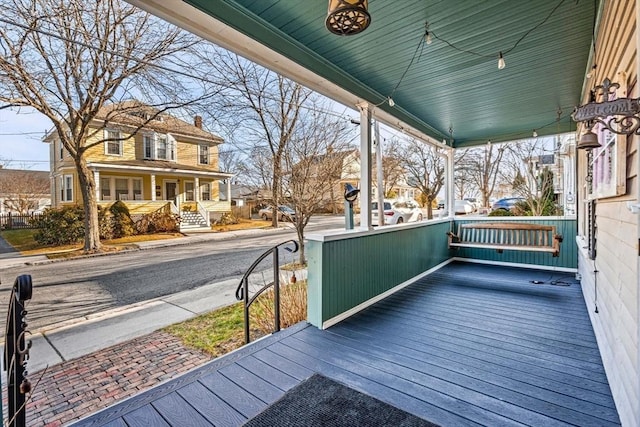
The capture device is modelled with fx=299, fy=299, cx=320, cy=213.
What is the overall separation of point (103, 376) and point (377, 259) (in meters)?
3.09

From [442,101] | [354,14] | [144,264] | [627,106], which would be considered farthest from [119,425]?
[144,264]

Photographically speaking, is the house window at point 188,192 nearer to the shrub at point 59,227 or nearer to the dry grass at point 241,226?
the dry grass at point 241,226

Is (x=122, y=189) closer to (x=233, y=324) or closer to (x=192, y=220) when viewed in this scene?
(x=192, y=220)

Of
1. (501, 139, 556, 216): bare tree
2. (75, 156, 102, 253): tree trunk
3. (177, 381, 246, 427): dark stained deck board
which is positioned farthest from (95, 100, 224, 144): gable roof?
(501, 139, 556, 216): bare tree

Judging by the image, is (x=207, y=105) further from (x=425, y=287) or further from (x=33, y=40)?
(x=425, y=287)

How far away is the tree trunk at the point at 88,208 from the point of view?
8898mm

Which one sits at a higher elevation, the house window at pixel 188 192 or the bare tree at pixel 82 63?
the bare tree at pixel 82 63

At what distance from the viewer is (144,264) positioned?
24.5 ft

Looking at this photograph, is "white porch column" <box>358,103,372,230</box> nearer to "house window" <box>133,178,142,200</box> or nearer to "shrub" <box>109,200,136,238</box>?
"shrub" <box>109,200,136,238</box>

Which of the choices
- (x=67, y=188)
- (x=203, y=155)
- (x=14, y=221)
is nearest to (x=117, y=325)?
(x=14, y=221)

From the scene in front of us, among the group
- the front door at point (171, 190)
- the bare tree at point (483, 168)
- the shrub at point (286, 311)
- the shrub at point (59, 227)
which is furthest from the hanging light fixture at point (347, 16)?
the front door at point (171, 190)

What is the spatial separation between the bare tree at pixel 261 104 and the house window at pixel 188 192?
30.0 feet

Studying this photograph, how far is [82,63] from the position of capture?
25.3 feet

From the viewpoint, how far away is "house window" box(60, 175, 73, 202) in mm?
11798
